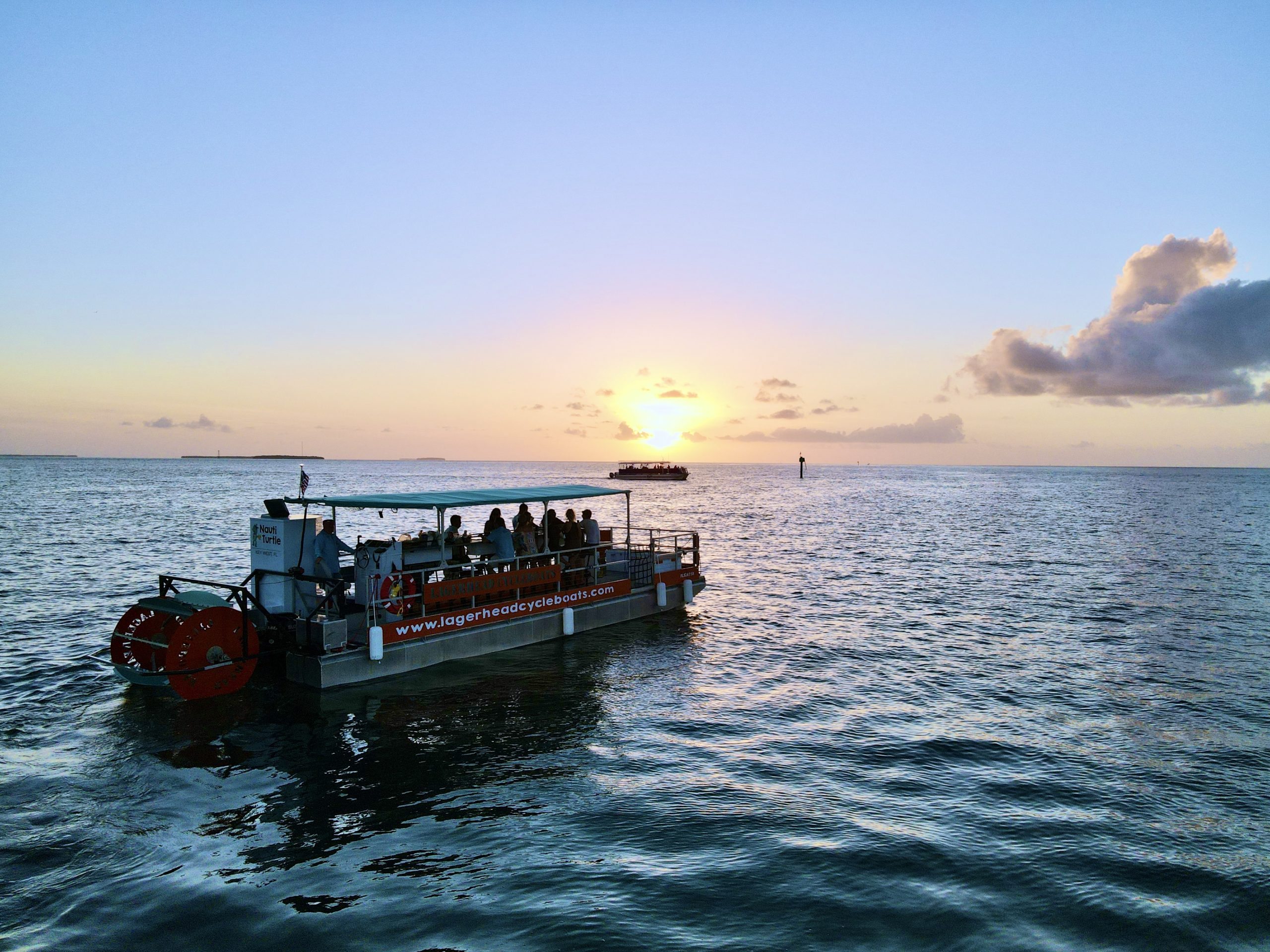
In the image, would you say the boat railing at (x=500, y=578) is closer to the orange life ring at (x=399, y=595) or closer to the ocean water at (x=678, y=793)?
the orange life ring at (x=399, y=595)

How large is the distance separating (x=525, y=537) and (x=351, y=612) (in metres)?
4.74

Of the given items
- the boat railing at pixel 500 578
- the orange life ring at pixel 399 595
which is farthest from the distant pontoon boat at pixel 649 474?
the orange life ring at pixel 399 595

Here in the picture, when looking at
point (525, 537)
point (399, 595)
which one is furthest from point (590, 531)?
point (399, 595)

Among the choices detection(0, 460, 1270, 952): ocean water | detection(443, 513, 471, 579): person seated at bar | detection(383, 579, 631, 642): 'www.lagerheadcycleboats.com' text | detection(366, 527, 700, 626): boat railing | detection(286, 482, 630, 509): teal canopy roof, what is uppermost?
detection(286, 482, 630, 509): teal canopy roof

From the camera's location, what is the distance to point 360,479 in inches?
7116

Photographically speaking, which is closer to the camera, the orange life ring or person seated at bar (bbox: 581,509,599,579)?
the orange life ring

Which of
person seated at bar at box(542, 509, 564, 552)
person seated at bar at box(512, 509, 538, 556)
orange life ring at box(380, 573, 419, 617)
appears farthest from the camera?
person seated at bar at box(542, 509, 564, 552)

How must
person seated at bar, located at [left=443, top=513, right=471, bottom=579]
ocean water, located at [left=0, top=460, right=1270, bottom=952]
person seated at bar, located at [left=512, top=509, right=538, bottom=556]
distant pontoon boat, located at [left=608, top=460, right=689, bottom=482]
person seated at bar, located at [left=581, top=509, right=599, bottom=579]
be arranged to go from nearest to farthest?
ocean water, located at [left=0, top=460, right=1270, bottom=952] < person seated at bar, located at [left=443, top=513, right=471, bottom=579] < person seated at bar, located at [left=512, top=509, right=538, bottom=556] < person seated at bar, located at [left=581, top=509, right=599, bottom=579] < distant pontoon boat, located at [left=608, top=460, right=689, bottom=482]

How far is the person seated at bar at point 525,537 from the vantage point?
737 inches

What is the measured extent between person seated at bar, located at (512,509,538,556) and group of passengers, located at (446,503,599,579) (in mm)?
13

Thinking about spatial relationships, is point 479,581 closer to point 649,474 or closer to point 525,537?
point 525,537

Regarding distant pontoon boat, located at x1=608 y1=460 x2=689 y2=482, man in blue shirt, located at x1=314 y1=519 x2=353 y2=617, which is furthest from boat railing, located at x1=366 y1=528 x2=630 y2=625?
distant pontoon boat, located at x1=608 y1=460 x2=689 y2=482

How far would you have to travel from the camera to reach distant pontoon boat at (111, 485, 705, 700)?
45.7 ft

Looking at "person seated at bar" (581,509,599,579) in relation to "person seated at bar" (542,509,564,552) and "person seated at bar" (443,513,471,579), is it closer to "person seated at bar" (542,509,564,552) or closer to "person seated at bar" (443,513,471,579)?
"person seated at bar" (542,509,564,552)
